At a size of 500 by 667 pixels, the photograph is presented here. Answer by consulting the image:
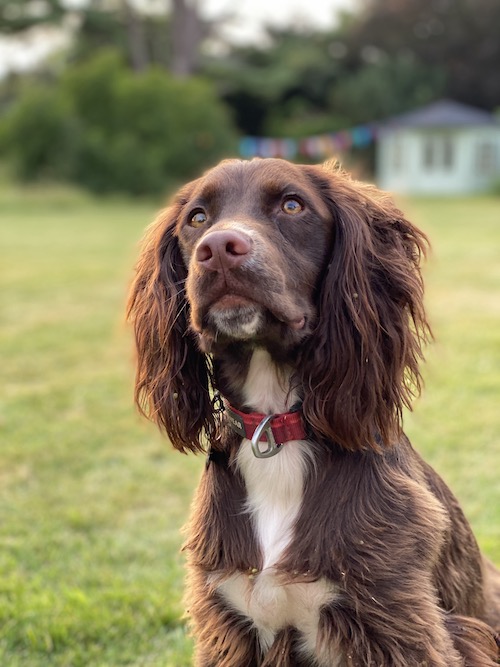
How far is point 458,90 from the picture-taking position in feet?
135

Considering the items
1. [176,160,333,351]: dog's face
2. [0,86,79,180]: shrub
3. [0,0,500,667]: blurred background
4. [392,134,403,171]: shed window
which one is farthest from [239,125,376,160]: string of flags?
[176,160,333,351]: dog's face

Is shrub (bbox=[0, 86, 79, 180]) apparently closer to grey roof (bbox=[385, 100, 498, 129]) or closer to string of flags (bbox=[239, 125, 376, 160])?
string of flags (bbox=[239, 125, 376, 160])

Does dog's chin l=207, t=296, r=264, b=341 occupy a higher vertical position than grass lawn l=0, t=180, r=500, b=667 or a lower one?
higher

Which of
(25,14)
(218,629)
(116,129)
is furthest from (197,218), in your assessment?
(25,14)

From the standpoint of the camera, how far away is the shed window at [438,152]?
36.7 metres

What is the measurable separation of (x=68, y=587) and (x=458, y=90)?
139 feet

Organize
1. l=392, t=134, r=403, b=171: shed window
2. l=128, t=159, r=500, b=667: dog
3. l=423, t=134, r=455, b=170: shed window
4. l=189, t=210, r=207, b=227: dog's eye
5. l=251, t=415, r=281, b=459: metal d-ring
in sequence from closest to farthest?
l=128, t=159, r=500, b=667: dog < l=251, t=415, r=281, b=459: metal d-ring < l=189, t=210, r=207, b=227: dog's eye < l=423, t=134, r=455, b=170: shed window < l=392, t=134, r=403, b=171: shed window

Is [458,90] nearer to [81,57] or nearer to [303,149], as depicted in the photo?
[303,149]

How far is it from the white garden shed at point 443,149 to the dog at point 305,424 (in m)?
34.8

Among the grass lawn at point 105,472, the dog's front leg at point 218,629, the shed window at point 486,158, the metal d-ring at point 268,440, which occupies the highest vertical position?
the shed window at point 486,158

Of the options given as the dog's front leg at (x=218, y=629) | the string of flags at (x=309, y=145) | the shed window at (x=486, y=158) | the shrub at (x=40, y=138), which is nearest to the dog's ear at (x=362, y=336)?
the dog's front leg at (x=218, y=629)

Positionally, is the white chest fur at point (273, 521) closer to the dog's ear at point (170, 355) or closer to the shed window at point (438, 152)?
the dog's ear at point (170, 355)

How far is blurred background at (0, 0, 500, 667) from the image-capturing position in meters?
3.49

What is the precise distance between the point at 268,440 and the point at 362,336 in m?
0.43
